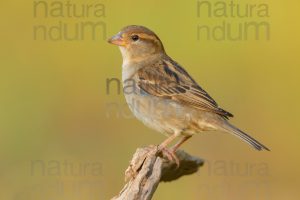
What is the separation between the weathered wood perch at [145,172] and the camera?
17.2ft

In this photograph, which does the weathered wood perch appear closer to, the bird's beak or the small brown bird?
the small brown bird

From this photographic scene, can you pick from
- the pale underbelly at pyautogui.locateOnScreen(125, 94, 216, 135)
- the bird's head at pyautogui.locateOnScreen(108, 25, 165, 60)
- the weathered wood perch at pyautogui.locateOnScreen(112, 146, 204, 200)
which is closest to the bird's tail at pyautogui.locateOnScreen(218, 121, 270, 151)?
the pale underbelly at pyautogui.locateOnScreen(125, 94, 216, 135)

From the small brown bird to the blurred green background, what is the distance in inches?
52.5

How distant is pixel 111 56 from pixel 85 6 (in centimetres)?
91

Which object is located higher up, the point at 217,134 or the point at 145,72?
the point at 145,72

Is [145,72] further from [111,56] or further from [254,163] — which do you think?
[111,56]

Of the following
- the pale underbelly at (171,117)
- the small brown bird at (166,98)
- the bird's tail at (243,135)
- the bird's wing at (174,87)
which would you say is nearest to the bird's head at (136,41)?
the small brown bird at (166,98)

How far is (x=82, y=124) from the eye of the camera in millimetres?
9180

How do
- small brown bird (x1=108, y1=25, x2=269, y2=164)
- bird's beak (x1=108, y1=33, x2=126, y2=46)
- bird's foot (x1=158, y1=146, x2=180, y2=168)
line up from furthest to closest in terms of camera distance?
1. bird's beak (x1=108, y1=33, x2=126, y2=46)
2. small brown bird (x1=108, y1=25, x2=269, y2=164)
3. bird's foot (x1=158, y1=146, x2=180, y2=168)

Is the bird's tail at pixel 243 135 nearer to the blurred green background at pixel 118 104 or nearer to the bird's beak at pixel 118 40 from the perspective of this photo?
the bird's beak at pixel 118 40

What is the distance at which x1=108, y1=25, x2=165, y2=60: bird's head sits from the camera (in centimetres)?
725

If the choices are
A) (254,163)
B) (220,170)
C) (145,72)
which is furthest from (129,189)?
(254,163)

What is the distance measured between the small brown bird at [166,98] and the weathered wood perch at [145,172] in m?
0.22

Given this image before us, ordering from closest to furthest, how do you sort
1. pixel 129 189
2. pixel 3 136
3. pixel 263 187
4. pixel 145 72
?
pixel 129 189 < pixel 145 72 < pixel 263 187 < pixel 3 136
